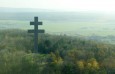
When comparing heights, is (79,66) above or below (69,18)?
above

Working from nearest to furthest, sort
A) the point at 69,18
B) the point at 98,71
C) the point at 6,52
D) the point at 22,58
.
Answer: the point at 98,71, the point at 22,58, the point at 6,52, the point at 69,18

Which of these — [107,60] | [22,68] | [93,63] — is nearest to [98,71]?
[93,63]

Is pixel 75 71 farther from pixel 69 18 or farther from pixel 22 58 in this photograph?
pixel 69 18

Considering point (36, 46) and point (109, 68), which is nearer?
point (109, 68)

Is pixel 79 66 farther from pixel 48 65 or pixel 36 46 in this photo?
pixel 36 46

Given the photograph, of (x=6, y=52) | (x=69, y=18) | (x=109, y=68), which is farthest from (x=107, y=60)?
(x=69, y=18)

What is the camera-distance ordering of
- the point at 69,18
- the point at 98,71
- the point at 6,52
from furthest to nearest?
the point at 69,18 → the point at 6,52 → the point at 98,71

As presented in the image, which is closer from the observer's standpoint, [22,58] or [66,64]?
[66,64]

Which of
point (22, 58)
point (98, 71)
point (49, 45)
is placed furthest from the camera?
point (49, 45)

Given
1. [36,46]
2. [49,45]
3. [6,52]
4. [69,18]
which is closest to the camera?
[6,52]
